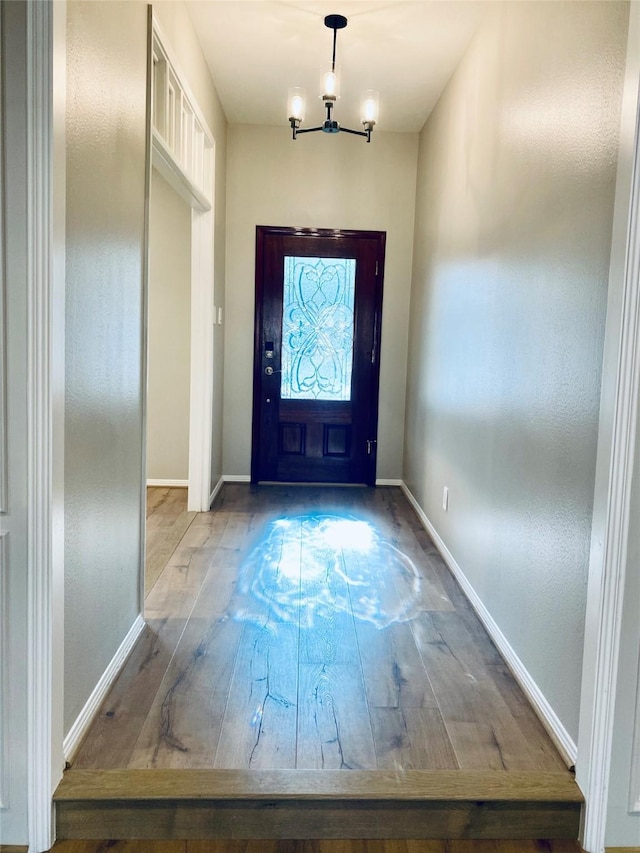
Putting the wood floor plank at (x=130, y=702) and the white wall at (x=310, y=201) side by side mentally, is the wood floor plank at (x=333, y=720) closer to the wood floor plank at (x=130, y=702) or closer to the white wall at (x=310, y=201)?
the wood floor plank at (x=130, y=702)

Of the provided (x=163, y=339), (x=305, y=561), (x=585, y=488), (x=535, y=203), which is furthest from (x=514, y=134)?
(x=163, y=339)

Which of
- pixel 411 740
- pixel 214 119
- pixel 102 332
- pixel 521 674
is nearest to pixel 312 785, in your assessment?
pixel 411 740

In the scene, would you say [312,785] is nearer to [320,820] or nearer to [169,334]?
[320,820]

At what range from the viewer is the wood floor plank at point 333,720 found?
1749 millimetres

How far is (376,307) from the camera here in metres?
5.00

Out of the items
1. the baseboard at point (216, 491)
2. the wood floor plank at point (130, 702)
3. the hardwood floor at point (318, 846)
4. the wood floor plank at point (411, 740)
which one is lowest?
the hardwood floor at point (318, 846)

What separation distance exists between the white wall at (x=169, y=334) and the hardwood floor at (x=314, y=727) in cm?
191

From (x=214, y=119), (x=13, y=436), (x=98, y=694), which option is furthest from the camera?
(x=214, y=119)

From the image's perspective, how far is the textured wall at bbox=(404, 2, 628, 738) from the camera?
5.79ft

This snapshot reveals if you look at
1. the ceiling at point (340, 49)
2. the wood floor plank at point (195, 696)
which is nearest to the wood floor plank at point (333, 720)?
the wood floor plank at point (195, 696)

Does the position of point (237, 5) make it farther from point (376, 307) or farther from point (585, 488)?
point (585, 488)

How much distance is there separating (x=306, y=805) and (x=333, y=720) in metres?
0.33

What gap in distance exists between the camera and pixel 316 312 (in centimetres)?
496

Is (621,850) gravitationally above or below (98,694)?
below
